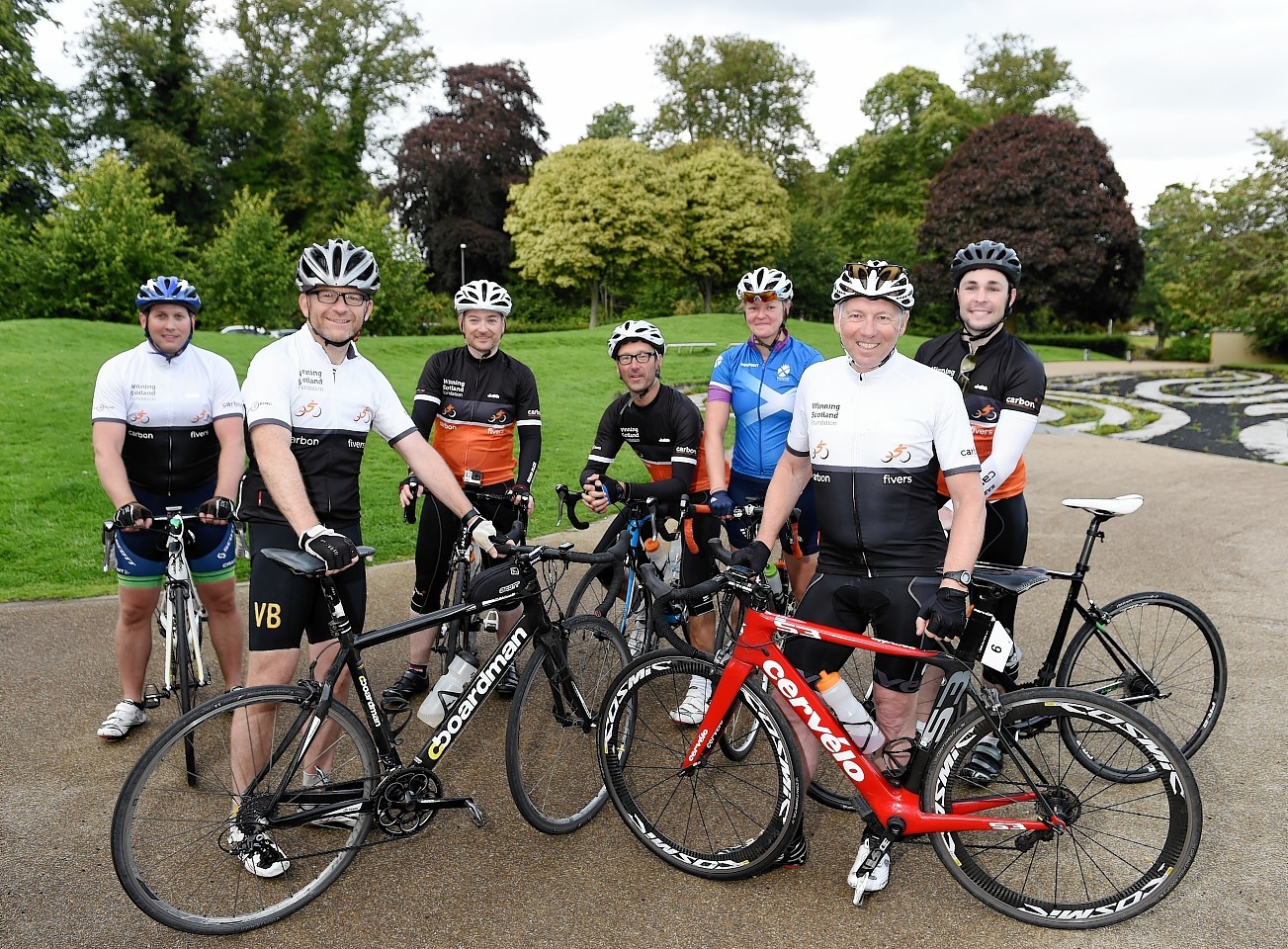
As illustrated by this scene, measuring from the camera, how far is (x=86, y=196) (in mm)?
25016

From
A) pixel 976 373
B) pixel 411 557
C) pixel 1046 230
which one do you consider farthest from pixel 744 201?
pixel 976 373

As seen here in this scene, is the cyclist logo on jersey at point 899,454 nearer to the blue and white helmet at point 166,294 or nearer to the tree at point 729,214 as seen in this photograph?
the blue and white helmet at point 166,294

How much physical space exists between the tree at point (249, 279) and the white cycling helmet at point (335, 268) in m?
A: 24.8

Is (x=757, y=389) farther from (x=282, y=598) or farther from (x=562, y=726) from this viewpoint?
(x=282, y=598)

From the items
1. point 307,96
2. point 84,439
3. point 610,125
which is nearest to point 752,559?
point 84,439

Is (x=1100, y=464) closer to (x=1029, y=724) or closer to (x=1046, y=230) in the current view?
(x=1029, y=724)

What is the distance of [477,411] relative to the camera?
206 inches

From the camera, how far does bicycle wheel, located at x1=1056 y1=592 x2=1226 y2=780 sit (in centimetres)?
418

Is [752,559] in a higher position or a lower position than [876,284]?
lower

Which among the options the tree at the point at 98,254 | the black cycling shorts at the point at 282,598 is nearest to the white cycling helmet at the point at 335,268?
the black cycling shorts at the point at 282,598

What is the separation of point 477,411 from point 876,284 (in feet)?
8.85

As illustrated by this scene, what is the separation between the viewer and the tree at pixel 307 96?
44219mm

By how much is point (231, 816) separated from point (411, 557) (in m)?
5.32

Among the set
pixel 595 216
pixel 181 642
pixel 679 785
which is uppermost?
pixel 595 216
